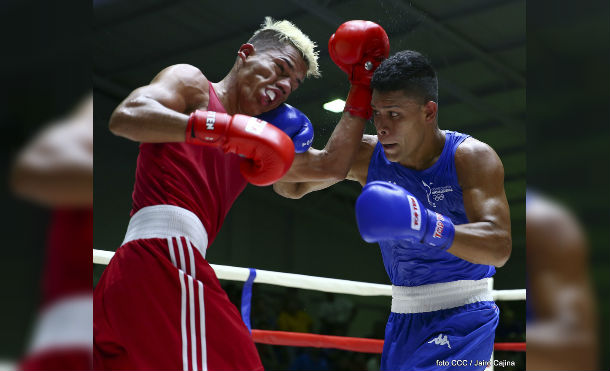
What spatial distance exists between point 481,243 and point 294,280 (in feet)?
4.00

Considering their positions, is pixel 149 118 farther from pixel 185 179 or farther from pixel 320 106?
pixel 320 106

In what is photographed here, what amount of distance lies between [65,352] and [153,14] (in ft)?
16.0

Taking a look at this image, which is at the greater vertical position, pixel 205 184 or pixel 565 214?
pixel 205 184

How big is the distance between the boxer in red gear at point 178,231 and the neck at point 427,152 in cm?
74

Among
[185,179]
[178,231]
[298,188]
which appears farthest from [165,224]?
[298,188]

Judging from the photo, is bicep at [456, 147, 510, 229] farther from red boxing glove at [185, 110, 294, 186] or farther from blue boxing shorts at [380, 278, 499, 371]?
red boxing glove at [185, 110, 294, 186]

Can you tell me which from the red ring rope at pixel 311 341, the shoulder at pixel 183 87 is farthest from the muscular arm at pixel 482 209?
the red ring rope at pixel 311 341

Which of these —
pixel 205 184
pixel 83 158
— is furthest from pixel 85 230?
pixel 205 184

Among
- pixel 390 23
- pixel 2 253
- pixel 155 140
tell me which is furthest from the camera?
pixel 390 23

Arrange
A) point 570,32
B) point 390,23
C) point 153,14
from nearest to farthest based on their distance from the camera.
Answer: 1. point 570,32
2. point 390,23
3. point 153,14

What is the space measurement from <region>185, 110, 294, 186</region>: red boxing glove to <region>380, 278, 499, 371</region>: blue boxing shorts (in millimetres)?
861

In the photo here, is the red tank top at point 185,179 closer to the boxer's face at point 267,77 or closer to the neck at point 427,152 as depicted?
the boxer's face at point 267,77

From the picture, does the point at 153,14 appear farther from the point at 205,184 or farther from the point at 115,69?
the point at 205,184

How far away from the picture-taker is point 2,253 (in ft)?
1.49
